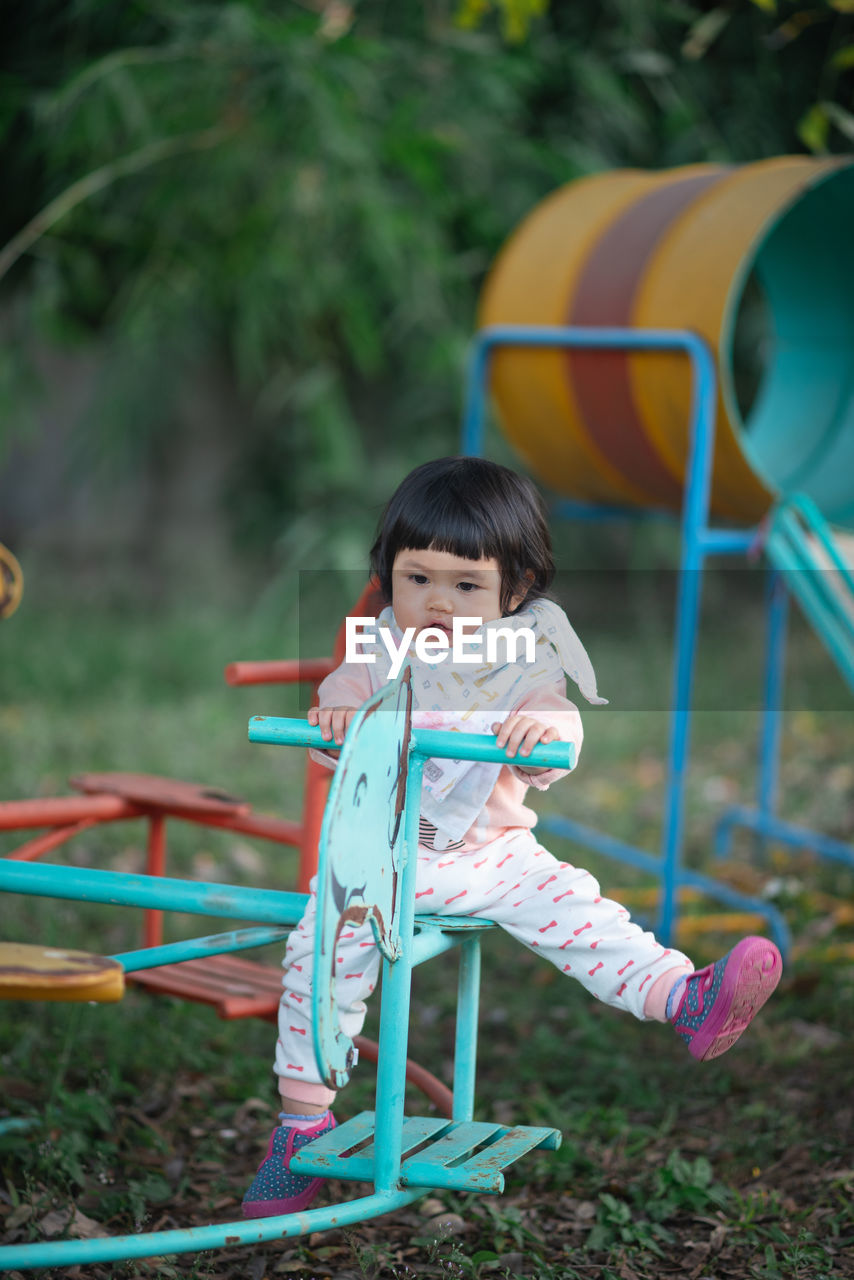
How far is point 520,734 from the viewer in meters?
1.87

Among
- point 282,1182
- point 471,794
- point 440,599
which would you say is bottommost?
point 282,1182

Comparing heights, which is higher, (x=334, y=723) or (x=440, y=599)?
(x=440, y=599)

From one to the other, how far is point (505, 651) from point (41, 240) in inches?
230

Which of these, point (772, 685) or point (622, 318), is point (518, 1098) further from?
point (622, 318)

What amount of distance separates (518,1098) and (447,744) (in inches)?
51.4

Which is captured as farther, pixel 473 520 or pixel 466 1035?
pixel 466 1035

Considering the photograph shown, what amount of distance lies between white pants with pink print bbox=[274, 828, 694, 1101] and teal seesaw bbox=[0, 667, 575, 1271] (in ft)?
0.16

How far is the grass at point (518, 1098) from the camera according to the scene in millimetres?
2320

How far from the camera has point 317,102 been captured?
18.3 feet

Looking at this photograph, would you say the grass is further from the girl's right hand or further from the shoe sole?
the girl's right hand

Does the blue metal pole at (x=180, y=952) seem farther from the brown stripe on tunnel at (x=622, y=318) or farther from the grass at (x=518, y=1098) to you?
the brown stripe on tunnel at (x=622, y=318)

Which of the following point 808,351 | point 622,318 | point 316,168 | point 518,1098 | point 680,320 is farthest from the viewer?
point 316,168

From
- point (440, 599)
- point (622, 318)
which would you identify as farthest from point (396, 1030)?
point (622, 318)

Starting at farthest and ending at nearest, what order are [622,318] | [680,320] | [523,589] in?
[622,318]
[680,320]
[523,589]
